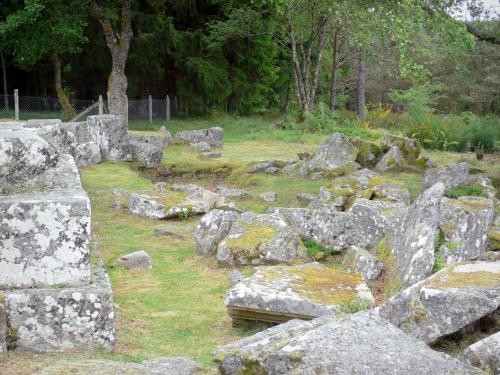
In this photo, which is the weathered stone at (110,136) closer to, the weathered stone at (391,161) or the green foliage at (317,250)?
the weathered stone at (391,161)

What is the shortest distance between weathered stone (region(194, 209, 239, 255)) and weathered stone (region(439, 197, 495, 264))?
3.25 meters

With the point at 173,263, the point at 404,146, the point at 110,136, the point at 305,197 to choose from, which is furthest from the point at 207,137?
the point at 173,263

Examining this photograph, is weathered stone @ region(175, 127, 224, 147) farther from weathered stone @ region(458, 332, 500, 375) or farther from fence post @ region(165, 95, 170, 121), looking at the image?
weathered stone @ region(458, 332, 500, 375)

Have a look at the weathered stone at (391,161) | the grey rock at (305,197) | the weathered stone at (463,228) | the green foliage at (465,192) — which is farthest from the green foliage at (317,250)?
the weathered stone at (391,161)

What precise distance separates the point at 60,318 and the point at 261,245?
13.7 ft

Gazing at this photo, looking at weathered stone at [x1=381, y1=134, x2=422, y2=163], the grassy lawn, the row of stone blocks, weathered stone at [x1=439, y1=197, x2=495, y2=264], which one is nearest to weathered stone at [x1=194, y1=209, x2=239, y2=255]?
the grassy lawn

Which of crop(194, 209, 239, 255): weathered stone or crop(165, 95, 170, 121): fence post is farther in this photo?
crop(165, 95, 170, 121): fence post

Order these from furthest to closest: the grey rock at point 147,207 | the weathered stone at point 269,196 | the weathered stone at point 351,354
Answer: the weathered stone at point 269,196 → the grey rock at point 147,207 → the weathered stone at point 351,354

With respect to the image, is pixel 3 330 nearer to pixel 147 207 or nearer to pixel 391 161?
pixel 147 207

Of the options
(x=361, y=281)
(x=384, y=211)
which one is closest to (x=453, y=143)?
(x=384, y=211)

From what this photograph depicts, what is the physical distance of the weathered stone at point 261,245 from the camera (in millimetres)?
9445

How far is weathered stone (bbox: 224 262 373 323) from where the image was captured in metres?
6.52

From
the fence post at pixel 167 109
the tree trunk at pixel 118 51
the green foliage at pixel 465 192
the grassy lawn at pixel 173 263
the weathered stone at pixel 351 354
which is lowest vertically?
the grassy lawn at pixel 173 263

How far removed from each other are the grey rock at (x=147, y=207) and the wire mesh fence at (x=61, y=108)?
20335mm
